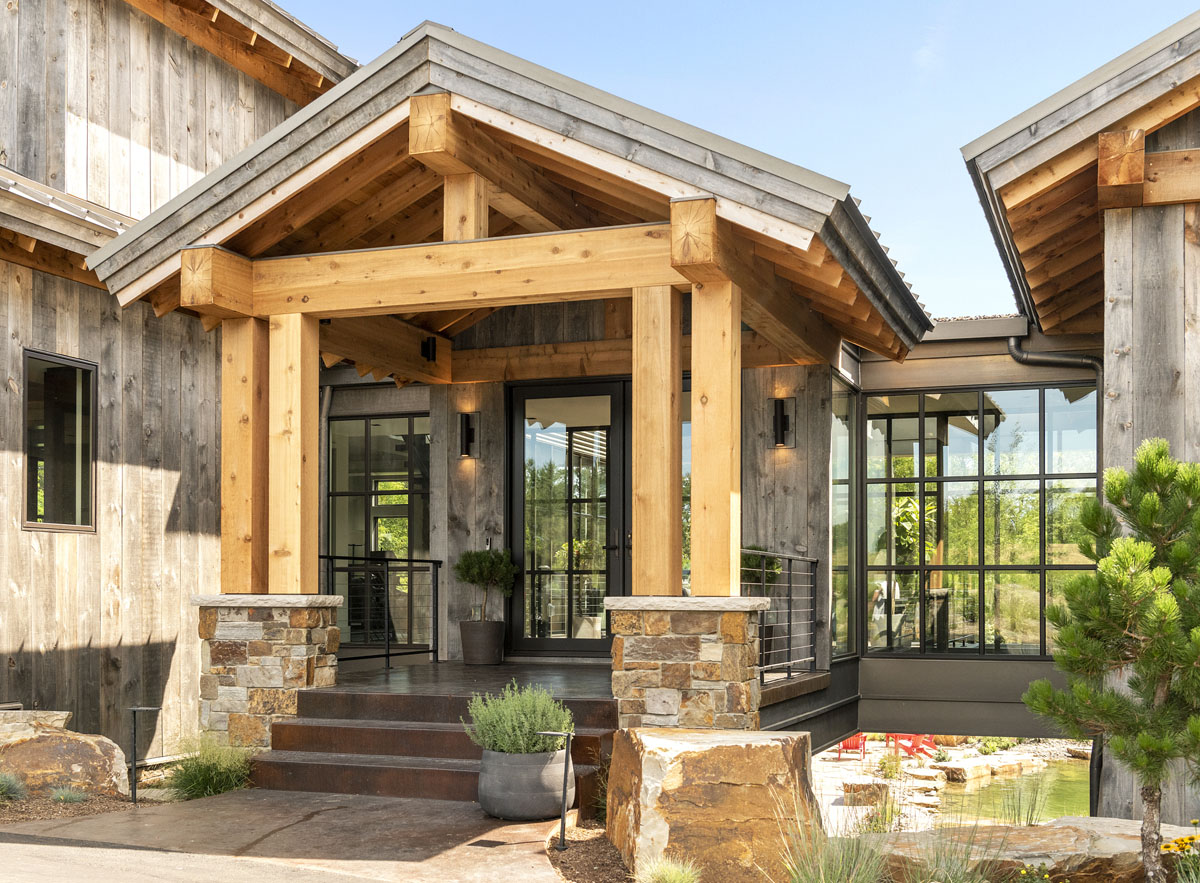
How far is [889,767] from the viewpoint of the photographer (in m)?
14.2

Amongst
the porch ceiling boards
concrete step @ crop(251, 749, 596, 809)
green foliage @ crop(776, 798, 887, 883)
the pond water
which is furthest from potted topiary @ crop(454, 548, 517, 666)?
green foliage @ crop(776, 798, 887, 883)

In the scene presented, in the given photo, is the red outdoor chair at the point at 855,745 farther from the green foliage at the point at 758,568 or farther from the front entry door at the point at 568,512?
the green foliage at the point at 758,568

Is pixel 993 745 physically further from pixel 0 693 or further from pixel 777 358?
pixel 0 693

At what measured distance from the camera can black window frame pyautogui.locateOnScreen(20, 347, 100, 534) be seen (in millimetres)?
7598

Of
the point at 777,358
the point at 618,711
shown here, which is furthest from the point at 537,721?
the point at 777,358

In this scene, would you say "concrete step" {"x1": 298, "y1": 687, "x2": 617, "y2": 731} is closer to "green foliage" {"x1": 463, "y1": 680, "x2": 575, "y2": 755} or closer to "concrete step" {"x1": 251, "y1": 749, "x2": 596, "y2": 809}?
"concrete step" {"x1": 251, "y1": 749, "x2": 596, "y2": 809}

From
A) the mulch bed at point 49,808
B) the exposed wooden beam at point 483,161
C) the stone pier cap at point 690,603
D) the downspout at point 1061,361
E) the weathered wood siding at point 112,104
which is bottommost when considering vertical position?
the mulch bed at point 49,808

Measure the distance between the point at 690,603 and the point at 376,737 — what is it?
218 centimetres

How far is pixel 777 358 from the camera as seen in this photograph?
933 cm

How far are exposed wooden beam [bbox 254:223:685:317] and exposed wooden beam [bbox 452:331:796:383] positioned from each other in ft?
8.67

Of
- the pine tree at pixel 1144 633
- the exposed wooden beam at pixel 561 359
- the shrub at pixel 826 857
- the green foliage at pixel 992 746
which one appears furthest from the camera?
the green foliage at pixel 992 746

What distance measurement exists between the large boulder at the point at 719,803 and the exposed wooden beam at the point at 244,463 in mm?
3435

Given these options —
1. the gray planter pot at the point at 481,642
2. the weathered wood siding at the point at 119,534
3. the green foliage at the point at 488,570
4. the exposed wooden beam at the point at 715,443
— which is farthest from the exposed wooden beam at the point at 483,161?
the gray planter pot at the point at 481,642

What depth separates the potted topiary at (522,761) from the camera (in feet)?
19.4
